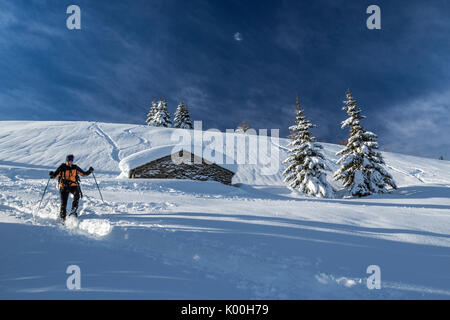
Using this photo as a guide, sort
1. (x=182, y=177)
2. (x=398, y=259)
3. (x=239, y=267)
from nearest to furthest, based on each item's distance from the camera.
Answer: (x=239, y=267), (x=398, y=259), (x=182, y=177)

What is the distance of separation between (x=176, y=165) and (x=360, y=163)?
15.3 m

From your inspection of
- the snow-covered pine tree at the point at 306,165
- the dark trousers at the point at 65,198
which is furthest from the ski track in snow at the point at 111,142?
the snow-covered pine tree at the point at 306,165

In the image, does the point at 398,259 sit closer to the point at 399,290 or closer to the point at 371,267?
the point at 371,267

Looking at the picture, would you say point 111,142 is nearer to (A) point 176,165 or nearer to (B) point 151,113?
(A) point 176,165

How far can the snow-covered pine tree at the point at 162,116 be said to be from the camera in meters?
43.6

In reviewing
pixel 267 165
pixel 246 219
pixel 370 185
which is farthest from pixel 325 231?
pixel 267 165

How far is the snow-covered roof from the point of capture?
13855 mm

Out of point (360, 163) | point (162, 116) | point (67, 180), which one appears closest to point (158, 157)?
point (67, 180)

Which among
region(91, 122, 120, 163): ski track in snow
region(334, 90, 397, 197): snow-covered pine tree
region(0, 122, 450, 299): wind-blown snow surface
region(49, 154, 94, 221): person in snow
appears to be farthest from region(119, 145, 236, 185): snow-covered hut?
region(334, 90, 397, 197): snow-covered pine tree

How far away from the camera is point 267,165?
25.1 m

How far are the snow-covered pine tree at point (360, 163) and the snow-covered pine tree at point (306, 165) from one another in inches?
70.4
